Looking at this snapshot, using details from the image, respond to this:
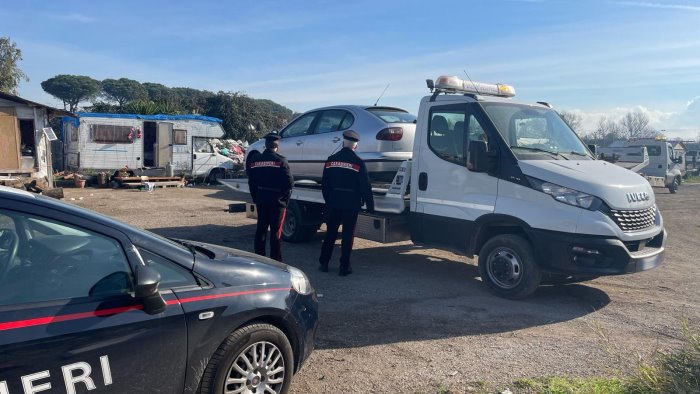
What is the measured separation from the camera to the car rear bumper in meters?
5.67

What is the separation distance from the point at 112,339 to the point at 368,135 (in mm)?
5845

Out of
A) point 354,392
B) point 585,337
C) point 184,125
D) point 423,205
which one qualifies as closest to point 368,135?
point 423,205

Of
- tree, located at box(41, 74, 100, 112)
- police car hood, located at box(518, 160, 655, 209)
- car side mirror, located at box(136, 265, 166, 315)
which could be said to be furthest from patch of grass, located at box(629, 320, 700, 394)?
tree, located at box(41, 74, 100, 112)

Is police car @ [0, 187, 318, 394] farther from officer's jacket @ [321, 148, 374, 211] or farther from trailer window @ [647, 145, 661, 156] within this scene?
trailer window @ [647, 145, 661, 156]

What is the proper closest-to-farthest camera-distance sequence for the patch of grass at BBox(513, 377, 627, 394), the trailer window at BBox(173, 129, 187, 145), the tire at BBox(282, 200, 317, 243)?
1. the patch of grass at BBox(513, 377, 627, 394)
2. the tire at BBox(282, 200, 317, 243)
3. the trailer window at BBox(173, 129, 187, 145)

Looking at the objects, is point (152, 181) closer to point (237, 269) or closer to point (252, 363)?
point (237, 269)

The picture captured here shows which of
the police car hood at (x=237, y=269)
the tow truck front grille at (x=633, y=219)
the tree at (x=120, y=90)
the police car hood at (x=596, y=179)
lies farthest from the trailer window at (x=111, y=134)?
the tree at (x=120, y=90)

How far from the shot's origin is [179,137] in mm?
23078

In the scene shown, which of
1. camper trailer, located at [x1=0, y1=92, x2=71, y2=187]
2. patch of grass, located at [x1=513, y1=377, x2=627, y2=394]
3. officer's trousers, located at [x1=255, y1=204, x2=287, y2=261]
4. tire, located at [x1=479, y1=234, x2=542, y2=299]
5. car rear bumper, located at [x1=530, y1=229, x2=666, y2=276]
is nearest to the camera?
patch of grass, located at [x1=513, y1=377, x2=627, y2=394]

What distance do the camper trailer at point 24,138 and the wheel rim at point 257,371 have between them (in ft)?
53.0

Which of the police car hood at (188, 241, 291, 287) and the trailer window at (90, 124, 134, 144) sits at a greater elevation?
the trailer window at (90, 124, 134, 144)

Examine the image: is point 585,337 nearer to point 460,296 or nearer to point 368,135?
point 460,296

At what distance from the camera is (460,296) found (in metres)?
6.56

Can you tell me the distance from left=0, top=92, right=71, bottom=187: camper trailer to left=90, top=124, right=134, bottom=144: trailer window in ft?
6.09
